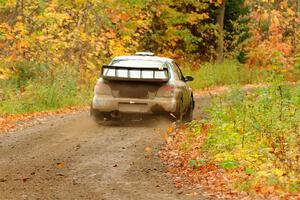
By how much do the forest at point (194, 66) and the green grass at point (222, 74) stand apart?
→ 0.18 feet

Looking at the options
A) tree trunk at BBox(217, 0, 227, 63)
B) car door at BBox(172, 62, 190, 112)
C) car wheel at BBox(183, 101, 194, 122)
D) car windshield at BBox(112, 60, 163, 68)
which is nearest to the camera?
car windshield at BBox(112, 60, 163, 68)

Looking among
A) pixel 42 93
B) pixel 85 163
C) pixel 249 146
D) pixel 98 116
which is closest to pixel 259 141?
pixel 249 146

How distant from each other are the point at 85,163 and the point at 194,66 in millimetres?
22920

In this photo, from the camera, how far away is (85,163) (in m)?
10.7

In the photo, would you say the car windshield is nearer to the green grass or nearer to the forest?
the forest

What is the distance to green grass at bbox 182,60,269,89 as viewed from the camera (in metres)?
29.3

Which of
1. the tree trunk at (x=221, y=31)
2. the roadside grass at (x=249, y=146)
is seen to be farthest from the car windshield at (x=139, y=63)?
the tree trunk at (x=221, y=31)

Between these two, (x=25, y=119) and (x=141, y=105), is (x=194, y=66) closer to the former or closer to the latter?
(x=25, y=119)

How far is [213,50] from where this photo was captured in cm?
3481

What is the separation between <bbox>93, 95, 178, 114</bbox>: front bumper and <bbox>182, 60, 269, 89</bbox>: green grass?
45.8 feet

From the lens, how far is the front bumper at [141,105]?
47.5ft

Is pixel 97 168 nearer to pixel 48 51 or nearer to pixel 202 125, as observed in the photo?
pixel 202 125

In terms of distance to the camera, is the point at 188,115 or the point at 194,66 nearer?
the point at 188,115

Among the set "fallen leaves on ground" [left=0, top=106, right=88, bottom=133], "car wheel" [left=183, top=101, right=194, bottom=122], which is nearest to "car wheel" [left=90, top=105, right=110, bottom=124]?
"fallen leaves on ground" [left=0, top=106, right=88, bottom=133]
